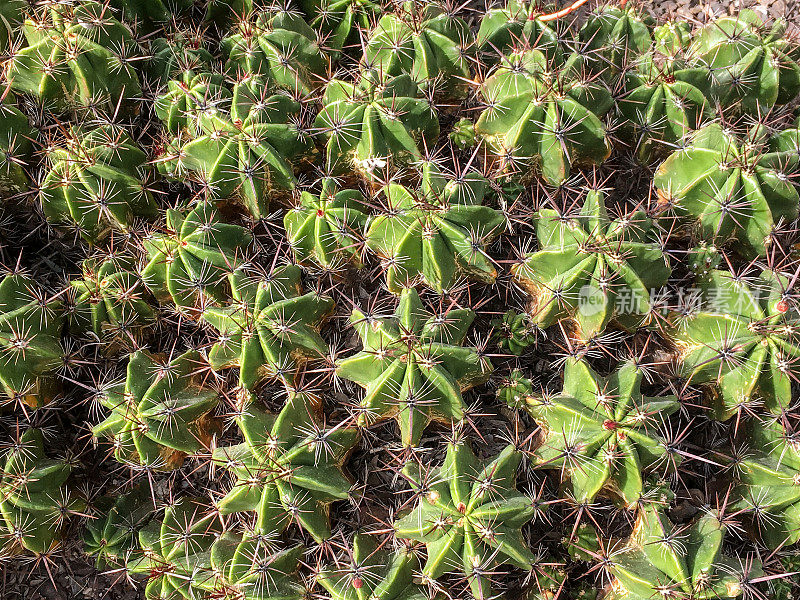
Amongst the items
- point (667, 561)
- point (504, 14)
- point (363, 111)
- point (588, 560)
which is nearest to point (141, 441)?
point (363, 111)

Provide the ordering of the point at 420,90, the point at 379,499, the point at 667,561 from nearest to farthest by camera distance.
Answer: the point at 667,561, the point at 379,499, the point at 420,90

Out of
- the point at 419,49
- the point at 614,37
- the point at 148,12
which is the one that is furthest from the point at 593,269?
the point at 148,12

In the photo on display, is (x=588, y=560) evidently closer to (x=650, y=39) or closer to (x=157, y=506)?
(x=157, y=506)

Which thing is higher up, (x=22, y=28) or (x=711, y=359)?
(x=22, y=28)

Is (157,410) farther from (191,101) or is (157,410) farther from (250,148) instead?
(191,101)

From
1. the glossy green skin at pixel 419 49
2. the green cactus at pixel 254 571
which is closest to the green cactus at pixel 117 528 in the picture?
the green cactus at pixel 254 571

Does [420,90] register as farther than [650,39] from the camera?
No
